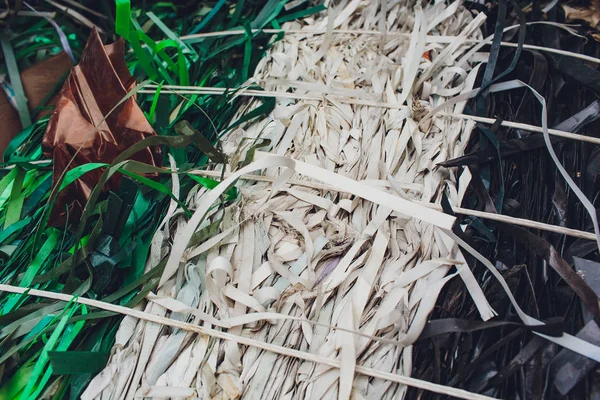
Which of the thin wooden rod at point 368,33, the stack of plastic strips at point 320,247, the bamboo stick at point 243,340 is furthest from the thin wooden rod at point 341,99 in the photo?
the bamboo stick at point 243,340

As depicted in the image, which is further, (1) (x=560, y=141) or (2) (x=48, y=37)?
(2) (x=48, y=37)

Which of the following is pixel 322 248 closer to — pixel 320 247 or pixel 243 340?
pixel 320 247

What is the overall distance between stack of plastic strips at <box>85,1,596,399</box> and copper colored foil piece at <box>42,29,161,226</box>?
0.47 feet

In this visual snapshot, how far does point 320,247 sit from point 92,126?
46 cm

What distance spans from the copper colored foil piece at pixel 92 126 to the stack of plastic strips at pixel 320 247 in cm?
14

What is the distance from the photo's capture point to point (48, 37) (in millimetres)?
1152

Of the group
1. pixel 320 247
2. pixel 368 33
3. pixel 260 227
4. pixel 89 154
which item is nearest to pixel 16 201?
pixel 89 154

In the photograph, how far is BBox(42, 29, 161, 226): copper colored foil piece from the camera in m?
0.81

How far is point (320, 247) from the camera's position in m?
0.73

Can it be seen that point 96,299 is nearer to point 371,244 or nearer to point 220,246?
point 220,246

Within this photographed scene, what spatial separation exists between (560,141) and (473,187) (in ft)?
0.59

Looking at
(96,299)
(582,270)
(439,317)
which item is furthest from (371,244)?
(96,299)

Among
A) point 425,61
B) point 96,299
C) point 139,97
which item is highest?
point 425,61

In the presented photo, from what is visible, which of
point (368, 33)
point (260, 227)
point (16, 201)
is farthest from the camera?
point (368, 33)
